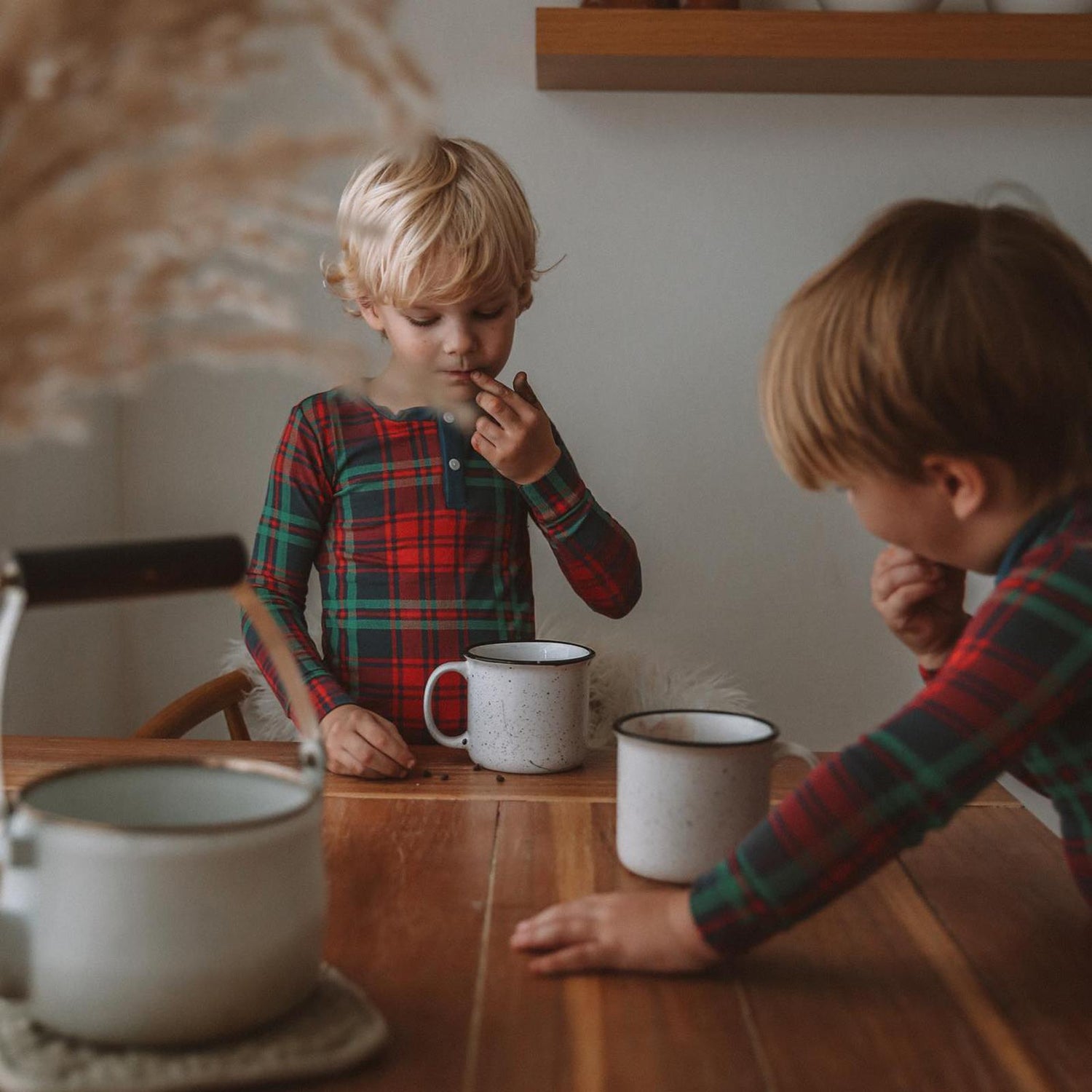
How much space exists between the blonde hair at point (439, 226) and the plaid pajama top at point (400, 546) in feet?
0.52

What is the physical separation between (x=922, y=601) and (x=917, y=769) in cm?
36

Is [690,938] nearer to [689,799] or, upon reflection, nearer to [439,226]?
[689,799]

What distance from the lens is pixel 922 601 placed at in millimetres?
928

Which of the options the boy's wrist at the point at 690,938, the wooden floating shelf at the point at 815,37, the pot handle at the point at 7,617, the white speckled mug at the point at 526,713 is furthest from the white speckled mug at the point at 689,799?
the wooden floating shelf at the point at 815,37

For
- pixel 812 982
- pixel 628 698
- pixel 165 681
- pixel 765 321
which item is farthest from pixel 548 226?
pixel 812 982

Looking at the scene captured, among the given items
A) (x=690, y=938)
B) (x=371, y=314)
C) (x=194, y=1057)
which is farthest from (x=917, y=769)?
(x=371, y=314)

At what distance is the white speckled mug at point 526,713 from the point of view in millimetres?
933

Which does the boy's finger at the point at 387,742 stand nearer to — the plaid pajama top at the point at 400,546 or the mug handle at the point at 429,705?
the mug handle at the point at 429,705

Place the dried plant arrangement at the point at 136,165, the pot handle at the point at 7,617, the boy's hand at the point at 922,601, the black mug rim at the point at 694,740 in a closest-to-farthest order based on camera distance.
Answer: the dried plant arrangement at the point at 136,165
the pot handle at the point at 7,617
the black mug rim at the point at 694,740
the boy's hand at the point at 922,601

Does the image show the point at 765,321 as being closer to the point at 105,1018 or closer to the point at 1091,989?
the point at 1091,989

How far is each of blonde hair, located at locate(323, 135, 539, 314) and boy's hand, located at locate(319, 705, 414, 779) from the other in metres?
0.49

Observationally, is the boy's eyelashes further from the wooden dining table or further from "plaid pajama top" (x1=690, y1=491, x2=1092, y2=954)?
"plaid pajama top" (x1=690, y1=491, x2=1092, y2=954)

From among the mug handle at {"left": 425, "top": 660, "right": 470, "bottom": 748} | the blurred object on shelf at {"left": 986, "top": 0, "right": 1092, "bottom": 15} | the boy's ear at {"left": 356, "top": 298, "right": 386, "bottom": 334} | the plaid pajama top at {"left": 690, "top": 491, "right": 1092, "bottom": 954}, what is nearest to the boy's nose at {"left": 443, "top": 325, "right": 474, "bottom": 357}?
the boy's ear at {"left": 356, "top": 298, "right": 386, "bottom": 334}

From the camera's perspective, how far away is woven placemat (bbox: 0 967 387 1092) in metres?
0.46
